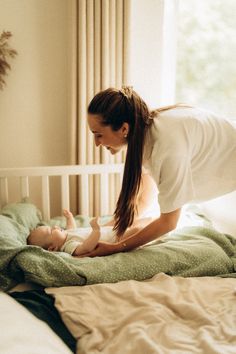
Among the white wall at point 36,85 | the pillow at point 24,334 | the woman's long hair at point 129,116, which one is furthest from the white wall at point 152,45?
the pillow at point 24,334

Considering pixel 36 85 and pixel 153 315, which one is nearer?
pixel 153 315

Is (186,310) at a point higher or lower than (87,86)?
lower

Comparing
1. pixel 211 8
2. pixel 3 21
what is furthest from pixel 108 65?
pixel 211 8

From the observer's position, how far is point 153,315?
1.10 metres

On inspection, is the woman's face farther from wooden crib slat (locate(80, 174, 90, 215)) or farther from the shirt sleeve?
wooden crib slat (locate(80, 174, 90, 215))

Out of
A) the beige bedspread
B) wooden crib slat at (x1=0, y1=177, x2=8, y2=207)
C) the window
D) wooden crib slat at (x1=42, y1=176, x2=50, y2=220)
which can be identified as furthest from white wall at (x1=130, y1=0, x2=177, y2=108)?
the beige bedspread

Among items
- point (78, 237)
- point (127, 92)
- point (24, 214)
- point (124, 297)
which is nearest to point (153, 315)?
point (124, 297)

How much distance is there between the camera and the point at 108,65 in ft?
7.42

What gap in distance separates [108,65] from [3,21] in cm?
69

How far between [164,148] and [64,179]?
93 cm

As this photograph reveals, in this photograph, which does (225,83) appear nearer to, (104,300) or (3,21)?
(3,21)

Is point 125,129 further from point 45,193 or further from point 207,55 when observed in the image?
point 207,55

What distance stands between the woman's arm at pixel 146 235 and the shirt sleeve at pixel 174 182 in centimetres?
5

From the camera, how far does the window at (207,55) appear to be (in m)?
2.47
